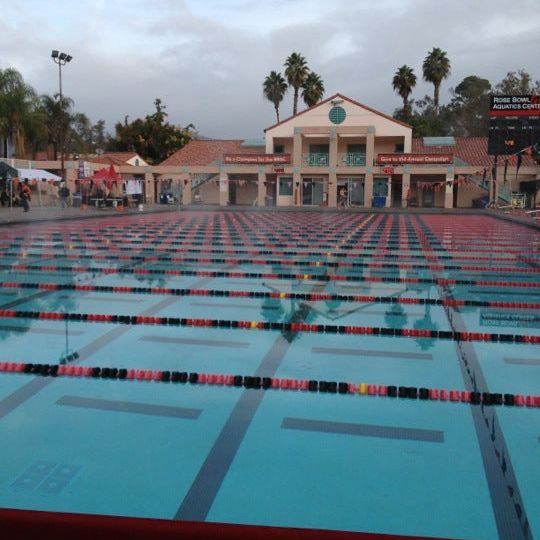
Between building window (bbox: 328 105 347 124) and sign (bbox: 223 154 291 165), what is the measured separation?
131 inches

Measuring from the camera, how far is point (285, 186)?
3756 cm

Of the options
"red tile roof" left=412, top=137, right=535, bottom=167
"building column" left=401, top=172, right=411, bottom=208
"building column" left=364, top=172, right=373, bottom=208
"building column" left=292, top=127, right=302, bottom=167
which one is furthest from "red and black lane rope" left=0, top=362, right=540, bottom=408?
"red tile roof" left=412, top=137, right=535, bottom=167

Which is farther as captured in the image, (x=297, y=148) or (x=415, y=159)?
(x=297, y=148)

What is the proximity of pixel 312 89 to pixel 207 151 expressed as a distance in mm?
11144

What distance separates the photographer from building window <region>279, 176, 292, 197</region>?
37344mm

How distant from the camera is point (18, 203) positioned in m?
28.6

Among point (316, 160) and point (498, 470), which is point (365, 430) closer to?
point (498, 470)

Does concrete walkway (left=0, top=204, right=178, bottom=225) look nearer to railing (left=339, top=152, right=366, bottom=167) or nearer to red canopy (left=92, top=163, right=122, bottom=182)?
red canopy (left=92, top=163, right=122, bottom=182)

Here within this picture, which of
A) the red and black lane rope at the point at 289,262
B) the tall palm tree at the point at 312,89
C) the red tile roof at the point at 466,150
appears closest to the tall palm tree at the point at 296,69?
the tall palm tree at the point at 312,89

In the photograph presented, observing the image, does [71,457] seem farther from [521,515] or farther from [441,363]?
[441,363]

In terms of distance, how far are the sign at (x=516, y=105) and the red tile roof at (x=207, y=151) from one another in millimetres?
19053

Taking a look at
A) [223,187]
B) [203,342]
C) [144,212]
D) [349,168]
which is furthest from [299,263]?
[223,187]

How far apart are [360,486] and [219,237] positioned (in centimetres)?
1267

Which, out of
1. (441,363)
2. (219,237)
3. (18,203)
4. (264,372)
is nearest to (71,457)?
(264,372)
